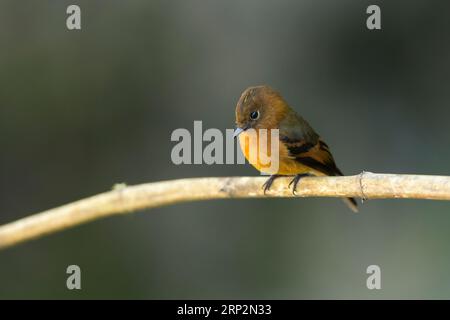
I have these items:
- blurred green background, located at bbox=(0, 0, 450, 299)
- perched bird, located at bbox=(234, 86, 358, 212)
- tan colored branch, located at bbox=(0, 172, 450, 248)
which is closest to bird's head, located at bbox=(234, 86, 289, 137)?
perched bird, located at bbox=(234, 86, 358, 212)

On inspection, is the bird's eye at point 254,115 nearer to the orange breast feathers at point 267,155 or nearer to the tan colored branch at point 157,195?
the orange breast feathers at point 267,155

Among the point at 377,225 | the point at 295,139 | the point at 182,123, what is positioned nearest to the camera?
the point at 295,139

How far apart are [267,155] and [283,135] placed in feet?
0.56

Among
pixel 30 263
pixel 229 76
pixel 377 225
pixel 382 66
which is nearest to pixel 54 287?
pixel 30 263

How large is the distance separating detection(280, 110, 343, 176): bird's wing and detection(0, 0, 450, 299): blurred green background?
3.91 feet

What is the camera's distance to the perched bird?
3035 mm

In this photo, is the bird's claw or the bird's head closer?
the bird's claw

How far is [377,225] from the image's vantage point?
4156mm

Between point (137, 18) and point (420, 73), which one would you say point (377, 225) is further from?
point (137, 18)

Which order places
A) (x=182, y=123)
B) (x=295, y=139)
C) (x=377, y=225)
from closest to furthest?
(x=295, y=139) < (x=377, y=225) < (x=182, y=123)

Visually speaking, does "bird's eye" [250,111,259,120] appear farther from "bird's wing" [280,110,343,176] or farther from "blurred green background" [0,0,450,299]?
"blurred green background" [0,0,450,299]

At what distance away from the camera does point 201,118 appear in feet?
14.6

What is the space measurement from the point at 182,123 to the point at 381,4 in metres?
1.67

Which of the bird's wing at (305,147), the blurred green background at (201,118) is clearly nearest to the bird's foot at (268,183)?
the bird's wing at (305,147)
